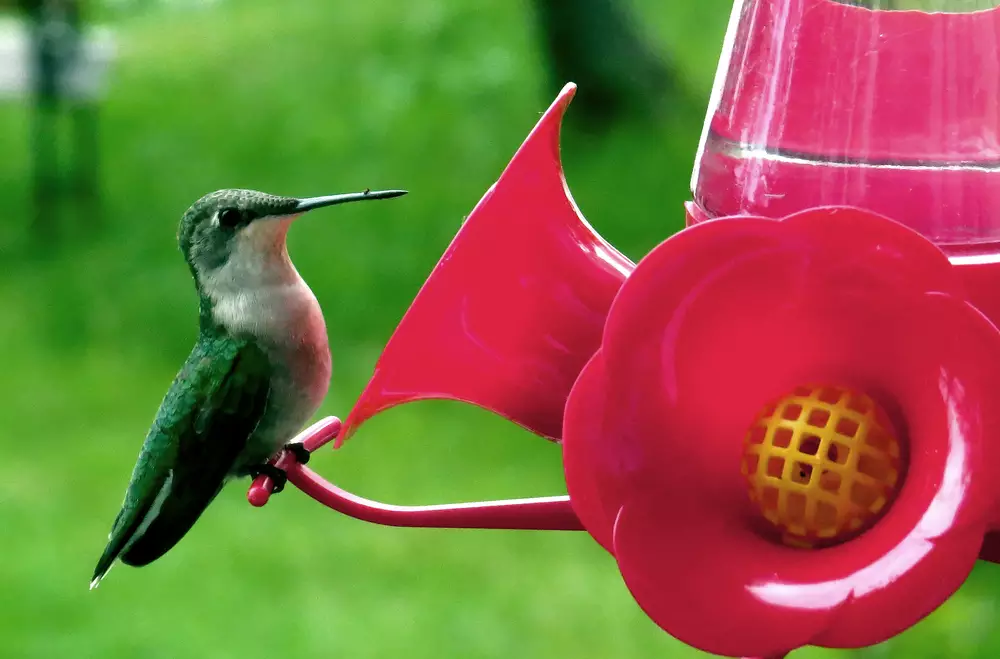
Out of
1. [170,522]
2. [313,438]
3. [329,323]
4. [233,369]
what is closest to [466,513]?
[313,438]

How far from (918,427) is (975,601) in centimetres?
367

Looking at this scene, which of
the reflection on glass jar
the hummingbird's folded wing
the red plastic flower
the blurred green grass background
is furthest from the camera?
the blurred green grass background

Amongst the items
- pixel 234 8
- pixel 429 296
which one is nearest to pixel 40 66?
pixel 234 8

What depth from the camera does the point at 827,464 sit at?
4.38 feet

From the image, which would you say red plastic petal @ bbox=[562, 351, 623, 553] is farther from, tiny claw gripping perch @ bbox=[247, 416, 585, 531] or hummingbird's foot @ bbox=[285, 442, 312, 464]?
hummingbird's foot @ bbox=[285, 442, 312, 464]

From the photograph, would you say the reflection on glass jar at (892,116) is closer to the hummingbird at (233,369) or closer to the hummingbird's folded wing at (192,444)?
the hummingbird at (233,369)

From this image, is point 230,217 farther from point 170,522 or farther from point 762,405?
Result: point 762,405

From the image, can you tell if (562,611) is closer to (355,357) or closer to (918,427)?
(355,357)

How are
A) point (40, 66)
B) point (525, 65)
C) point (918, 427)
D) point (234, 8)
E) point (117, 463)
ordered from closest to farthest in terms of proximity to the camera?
point (918, 427) < point (117, 463) < point (40, 66) < point (525, 65) < point (234, 8)

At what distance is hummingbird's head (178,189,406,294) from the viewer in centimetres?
195

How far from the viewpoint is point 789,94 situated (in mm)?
1614

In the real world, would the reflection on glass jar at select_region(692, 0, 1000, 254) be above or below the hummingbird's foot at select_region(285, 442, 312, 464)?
above

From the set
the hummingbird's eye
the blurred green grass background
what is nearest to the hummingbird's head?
the hummingbird's eye

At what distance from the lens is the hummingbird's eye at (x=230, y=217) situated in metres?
1.99
